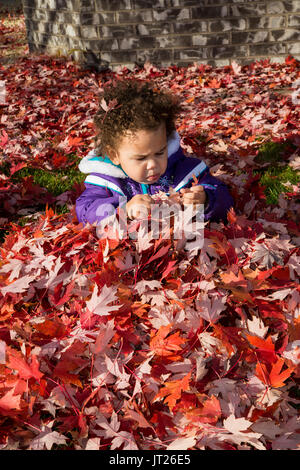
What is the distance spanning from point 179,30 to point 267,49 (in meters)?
1.48

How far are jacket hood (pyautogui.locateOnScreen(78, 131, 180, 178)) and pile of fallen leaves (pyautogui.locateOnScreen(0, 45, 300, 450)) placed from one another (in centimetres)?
37

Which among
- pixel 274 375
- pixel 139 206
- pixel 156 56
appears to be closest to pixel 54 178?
pixel 139 206

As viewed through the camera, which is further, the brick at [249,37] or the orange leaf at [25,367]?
the brick at [249,37]

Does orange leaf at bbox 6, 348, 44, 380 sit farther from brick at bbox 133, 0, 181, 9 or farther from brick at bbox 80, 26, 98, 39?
brick at bbox 80, 26, 98, 39

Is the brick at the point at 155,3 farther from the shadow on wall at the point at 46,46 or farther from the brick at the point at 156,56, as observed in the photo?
the shadow on wall at the point at 46,46

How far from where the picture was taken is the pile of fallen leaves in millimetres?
1604

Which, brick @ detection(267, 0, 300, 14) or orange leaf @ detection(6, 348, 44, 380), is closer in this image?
orange leaf @ detection(6, 348, 44, 380)

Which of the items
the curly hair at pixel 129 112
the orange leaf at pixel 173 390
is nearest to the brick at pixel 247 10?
the curly hair at pixel 129 112

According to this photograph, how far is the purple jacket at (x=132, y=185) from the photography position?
2.61 m

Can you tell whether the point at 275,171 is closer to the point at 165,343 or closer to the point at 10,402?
the point at 165,343

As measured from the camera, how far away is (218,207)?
2607mm

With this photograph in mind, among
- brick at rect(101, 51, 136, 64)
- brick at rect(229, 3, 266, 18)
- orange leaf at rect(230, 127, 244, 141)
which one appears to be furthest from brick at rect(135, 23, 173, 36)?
orange leaf at rect(230, 127, 244, 141)

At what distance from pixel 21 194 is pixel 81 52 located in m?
4.86

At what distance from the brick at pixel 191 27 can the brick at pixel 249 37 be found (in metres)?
0.50
